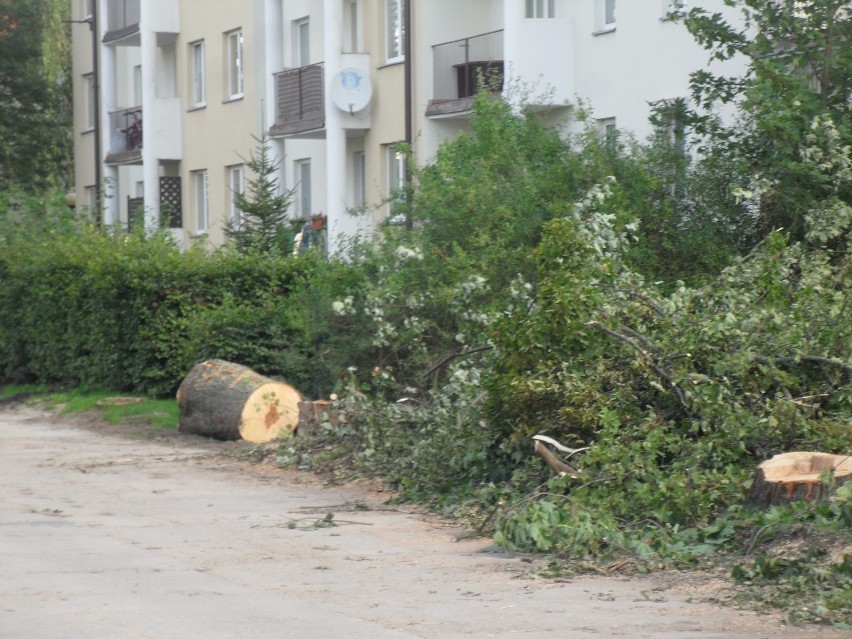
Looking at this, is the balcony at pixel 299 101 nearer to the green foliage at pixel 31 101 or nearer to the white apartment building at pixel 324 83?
the white apartment building at pixel 324 83

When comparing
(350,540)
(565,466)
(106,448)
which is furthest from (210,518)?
(106,448)

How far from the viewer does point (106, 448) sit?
17047 millimetres

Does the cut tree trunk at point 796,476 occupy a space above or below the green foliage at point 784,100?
below

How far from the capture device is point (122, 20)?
38781mm

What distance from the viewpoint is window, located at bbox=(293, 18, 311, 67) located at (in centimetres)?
3166

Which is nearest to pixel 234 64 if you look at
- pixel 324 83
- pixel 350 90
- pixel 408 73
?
pixel 324 83

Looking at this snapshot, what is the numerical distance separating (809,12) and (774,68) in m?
0.89

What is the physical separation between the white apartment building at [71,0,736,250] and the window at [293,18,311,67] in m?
0.04

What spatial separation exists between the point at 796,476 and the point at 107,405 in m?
12.6

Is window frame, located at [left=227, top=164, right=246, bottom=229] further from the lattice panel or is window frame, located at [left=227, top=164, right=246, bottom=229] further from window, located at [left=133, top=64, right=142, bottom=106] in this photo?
window, located at [left=133, top=64, right=142, bottom=106]

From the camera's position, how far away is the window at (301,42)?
3166cm

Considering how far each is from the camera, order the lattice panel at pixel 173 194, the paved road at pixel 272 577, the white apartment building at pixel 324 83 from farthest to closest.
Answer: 1. the lattice panel at pixel 173 194
2. the white apartment building at pixel 324 83
3. the paved road at pixel 272 577

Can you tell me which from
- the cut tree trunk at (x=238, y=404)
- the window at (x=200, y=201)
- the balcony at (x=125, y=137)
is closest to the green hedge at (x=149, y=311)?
the cut tree trunk at (x=238, y=404)

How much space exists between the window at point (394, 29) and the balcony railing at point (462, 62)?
4.66 ft
